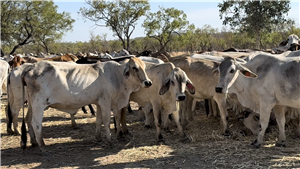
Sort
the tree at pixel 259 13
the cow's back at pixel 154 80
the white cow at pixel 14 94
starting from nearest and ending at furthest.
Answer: the cow's back at pixel 154 80 < the white cow at pixel 14 94 < the tree at pixel 259 13

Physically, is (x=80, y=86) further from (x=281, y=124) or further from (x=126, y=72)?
(x=281, y=124)

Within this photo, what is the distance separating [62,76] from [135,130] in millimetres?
2668

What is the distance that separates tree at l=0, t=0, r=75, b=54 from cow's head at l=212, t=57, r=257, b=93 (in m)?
33.7

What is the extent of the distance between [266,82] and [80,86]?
3639mm

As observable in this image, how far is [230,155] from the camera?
5.50 m

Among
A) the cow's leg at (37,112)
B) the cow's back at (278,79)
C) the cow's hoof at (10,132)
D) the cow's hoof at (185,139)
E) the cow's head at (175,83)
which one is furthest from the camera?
the cow's hoof at (10,132)

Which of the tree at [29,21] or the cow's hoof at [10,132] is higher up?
the tree at [29,21]

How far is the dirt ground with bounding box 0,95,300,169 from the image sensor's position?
5234 millimetres

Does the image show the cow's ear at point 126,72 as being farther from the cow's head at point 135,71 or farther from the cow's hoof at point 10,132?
the cow's hoof at point 10,132

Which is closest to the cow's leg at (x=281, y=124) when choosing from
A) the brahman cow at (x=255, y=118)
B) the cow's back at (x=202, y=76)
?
the brahman cow at (x=255, y=118)

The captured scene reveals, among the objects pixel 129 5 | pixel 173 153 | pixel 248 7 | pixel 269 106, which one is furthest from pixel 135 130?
pixel 129 5

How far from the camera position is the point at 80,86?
6062 mm

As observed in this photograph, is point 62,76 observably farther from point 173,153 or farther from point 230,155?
point 230,155

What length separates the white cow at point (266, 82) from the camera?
542cm
